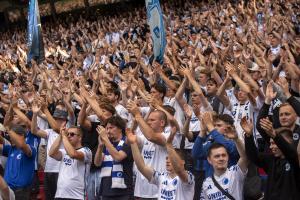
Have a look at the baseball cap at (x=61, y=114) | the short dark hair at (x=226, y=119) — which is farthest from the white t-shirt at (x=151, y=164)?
the baseball cap at (x=61, y=114)

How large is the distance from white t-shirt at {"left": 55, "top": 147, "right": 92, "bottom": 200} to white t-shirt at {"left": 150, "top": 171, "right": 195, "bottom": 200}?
1.35m

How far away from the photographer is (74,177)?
6746 millimetres

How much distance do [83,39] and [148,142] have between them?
1397 centimetres

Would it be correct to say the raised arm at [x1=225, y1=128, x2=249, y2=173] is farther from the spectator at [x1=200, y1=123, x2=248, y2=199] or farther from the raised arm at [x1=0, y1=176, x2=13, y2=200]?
the raised arm at [x1=0, y1=176, x2=13, y2=200]

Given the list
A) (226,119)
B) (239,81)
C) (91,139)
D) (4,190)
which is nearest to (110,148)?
(226,119)

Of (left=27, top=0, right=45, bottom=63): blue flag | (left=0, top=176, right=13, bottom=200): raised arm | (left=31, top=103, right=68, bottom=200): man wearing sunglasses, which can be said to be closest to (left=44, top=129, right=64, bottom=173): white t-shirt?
Result: (left=31, top=103, right=68, bottom=200): man wearing sunglasses

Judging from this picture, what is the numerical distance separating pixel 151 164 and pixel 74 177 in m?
0.92

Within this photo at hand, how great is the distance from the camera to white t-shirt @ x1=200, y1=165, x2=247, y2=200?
5.30 meters

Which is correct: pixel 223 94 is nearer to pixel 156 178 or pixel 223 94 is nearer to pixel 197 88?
pixel 197 88

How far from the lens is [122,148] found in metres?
6.54

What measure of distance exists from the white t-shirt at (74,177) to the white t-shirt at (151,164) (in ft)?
2.11

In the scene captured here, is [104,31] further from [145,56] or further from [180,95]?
[180,95]

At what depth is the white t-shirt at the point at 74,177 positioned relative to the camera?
6.72 m

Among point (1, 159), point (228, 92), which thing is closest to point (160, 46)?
point (228, 92)
